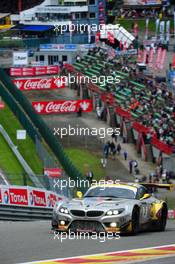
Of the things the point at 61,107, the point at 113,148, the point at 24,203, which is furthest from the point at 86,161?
the point at 24,203

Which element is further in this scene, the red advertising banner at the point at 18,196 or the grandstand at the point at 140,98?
the grandstand at the point at 140,98

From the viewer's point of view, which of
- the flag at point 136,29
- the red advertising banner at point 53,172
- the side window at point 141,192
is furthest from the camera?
the flag at point 136,29

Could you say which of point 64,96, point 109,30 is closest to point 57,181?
point 64,96

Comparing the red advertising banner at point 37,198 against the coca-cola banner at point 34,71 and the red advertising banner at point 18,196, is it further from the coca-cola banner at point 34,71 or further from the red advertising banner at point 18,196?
the coca-cola banner at point 34,71

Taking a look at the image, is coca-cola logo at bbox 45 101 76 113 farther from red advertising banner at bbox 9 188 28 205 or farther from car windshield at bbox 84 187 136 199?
car windshield at bbox 84 187 136 199

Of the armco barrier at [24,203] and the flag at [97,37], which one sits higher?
the armco barrier at [24,203]

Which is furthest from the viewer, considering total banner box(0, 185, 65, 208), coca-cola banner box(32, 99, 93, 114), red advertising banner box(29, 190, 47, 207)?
coca-cola banner box(32, 99, 93, 114)

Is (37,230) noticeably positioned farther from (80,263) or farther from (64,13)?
(64,13)

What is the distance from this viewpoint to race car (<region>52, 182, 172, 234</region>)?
17.2 meters

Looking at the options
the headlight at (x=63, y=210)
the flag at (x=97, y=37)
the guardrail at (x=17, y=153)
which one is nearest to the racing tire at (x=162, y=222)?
the headlight at (x=63, y=210)

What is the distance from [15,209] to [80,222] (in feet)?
23.2

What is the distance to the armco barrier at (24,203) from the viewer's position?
2403 centimetres

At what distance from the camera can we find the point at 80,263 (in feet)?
43.8

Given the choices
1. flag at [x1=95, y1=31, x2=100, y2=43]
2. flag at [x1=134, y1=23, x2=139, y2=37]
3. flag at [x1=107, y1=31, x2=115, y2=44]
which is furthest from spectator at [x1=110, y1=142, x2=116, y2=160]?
flag at [x1=134, y1=23, x2=139, y2=37]
